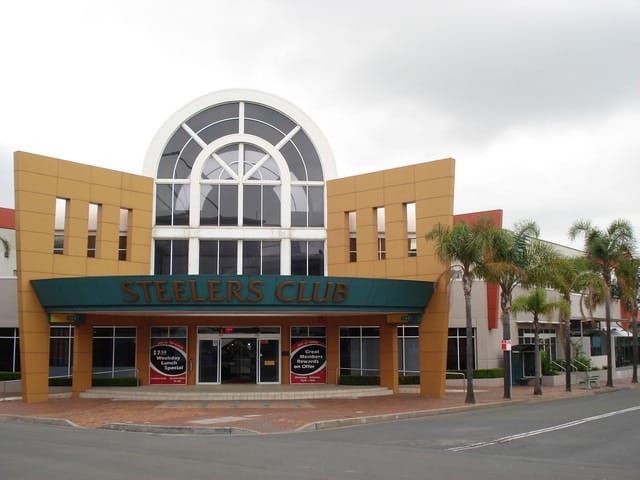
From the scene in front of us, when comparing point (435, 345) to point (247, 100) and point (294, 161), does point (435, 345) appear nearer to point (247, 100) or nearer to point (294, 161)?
point (294, 161)

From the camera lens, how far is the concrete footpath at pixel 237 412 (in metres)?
21.8

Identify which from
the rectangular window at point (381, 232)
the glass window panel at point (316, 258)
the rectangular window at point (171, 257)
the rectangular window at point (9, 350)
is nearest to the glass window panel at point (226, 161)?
the rectangular window at point (171, 257)

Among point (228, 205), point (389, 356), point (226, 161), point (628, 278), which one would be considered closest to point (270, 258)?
point (228, 205)

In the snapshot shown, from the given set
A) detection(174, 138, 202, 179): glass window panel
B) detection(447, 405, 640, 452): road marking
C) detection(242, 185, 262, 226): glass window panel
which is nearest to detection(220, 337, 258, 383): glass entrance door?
detection(242, 185, 262, 226): glass window panel

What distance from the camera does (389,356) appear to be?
112 feet

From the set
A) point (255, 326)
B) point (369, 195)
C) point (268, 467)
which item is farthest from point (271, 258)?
point (268, 467)

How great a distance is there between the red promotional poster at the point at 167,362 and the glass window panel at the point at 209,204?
6.29 meters

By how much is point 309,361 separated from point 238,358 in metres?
3.58

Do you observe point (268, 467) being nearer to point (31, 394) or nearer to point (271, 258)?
point (31, 394)

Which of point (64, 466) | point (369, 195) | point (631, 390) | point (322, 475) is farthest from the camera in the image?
point (631, 390)

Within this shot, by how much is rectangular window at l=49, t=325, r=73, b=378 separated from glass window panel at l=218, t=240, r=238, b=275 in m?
8.72

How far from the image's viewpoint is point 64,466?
13.7 metres

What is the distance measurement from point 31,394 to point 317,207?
53.2 feet

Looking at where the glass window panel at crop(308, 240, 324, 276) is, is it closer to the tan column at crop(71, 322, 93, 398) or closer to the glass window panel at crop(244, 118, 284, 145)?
the glass window panel at crop(244, 118, 284, 145)
